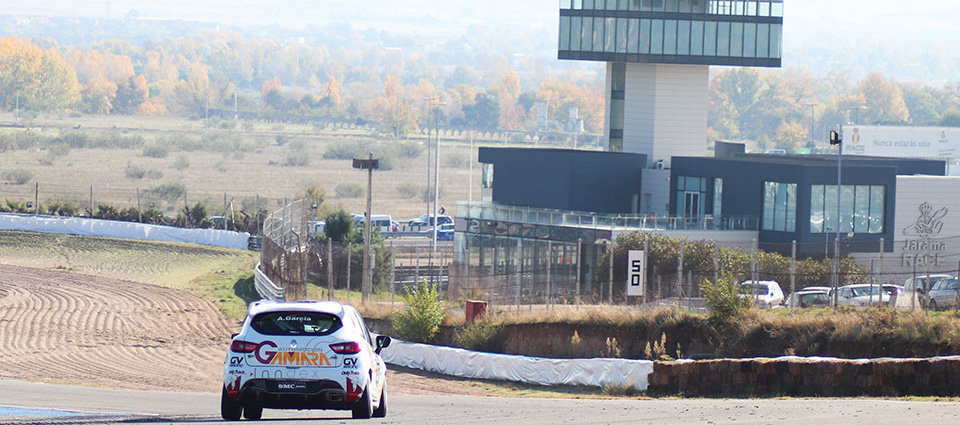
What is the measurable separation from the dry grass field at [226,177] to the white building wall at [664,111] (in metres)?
30.6

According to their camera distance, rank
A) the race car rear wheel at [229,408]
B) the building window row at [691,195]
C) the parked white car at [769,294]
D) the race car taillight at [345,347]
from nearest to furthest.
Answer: the race car taillight at [345,347] → the race car rear wheel at [229,408] → the parked white car at [769,294] → the building window row at [691,195]

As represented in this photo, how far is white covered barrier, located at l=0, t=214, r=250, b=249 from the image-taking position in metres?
69.7

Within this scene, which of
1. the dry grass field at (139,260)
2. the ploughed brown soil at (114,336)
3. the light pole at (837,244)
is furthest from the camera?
the dry grass field at (139,260)

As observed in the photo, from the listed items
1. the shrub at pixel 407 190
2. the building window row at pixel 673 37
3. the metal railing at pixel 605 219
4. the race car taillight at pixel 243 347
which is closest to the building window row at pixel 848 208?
the metal railing at pixel 605 219

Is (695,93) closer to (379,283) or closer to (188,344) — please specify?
(379,283)

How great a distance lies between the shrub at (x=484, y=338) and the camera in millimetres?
37647

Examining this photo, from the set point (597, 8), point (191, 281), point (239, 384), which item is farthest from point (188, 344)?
point (597, 8)

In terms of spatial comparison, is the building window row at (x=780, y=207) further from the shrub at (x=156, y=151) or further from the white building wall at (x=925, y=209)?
the shrub at (x=156, y=151)

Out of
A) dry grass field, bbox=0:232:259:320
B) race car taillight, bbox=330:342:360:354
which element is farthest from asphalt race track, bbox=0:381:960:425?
dry grass field, bbox=0:232:259:320

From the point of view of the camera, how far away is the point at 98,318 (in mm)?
44281

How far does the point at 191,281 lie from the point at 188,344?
1655 cm

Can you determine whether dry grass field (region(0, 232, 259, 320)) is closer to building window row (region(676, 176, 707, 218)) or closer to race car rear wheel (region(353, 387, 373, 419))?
building window row (region(676, 176, 707, 218))

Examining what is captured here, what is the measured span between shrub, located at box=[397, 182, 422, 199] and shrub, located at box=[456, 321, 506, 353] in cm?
8969

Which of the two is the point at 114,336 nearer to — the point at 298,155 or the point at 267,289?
the point at 267,289
